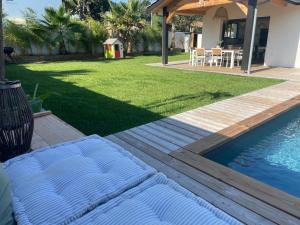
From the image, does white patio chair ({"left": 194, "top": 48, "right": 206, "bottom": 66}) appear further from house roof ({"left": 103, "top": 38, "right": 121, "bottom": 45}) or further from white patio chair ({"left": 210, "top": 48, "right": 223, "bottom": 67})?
house roof ({"left": 103, "top": 38, "right": 121, "bottom": 45})

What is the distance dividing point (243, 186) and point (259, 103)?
385 centimetres

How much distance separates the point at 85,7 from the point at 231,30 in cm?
2042

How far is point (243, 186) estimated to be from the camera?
2.64 metres

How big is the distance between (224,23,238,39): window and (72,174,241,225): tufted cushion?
48.5 feet

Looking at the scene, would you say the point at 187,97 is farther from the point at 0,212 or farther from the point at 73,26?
the point at 73,26

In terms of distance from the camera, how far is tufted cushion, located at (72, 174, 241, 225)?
1.47 meters

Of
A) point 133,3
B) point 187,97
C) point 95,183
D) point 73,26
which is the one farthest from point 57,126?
point 133,3

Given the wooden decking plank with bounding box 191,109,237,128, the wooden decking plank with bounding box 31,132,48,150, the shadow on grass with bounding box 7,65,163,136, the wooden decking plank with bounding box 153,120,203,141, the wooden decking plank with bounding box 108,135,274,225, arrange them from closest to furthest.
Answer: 1. the wooden decking plank with bounding box 108,135,274,225
2. the wooden decking plank with bounding box 31,132,48,150
3. the wooden decking plank with bounding box 153,120,203,141
4. the shadow on grass with bounding box 7,65,163,136
5. the wooden decking plank with bounding box 191,109,237,128

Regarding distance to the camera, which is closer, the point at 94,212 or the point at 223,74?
the point at 94,212

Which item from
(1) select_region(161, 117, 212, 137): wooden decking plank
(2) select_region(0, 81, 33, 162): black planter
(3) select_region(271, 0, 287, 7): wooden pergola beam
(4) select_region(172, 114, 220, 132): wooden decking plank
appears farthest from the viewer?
(3) select_region(271, 0, 287, 7): wooden pergola beam

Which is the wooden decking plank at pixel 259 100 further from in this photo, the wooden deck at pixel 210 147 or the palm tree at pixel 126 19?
the palm tree at pixel 126 19

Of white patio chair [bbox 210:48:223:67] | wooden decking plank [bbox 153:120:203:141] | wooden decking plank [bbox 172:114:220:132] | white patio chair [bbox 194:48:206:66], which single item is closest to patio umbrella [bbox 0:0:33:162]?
wooden decking plank [bbox 153:120:203:141]

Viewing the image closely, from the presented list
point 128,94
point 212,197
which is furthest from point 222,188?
point 128,94

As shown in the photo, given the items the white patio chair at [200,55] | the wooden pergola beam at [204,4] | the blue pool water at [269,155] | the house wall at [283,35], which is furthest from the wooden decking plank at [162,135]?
the house wall at [283,35]
